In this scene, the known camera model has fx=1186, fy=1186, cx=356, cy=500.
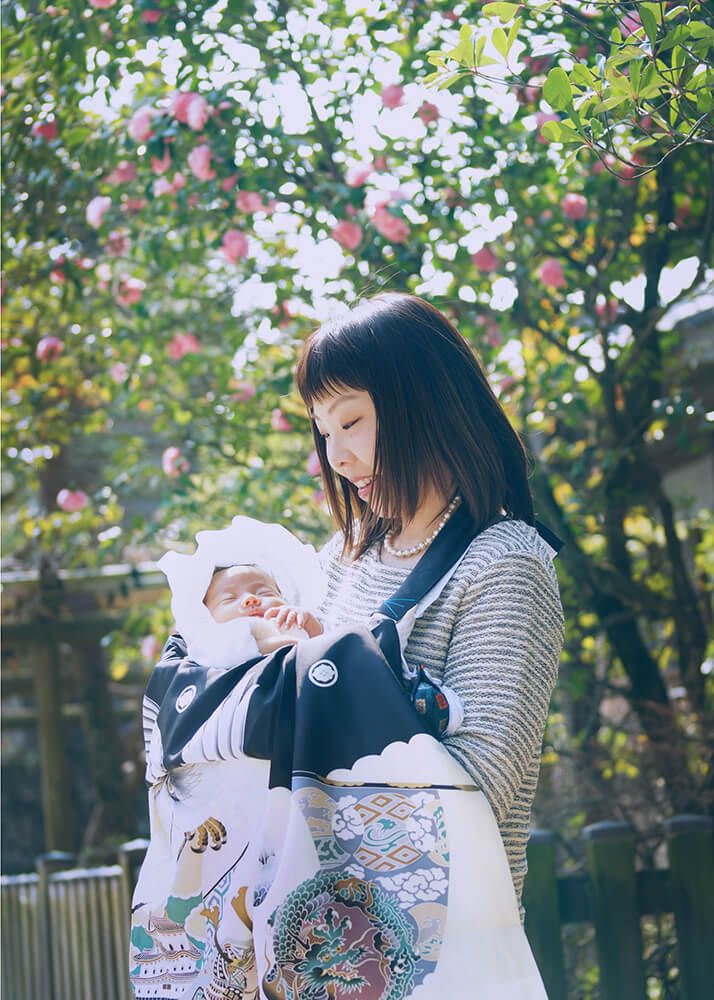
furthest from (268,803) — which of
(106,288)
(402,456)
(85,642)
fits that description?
(85,642)

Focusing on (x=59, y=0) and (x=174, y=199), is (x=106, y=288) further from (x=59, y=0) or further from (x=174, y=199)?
(x=59, y=0)

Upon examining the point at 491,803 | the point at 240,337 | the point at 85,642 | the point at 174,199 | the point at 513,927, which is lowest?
the point at 513,927

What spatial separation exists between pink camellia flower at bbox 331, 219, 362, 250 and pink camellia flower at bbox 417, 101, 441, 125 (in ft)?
1.04

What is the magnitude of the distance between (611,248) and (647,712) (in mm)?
1322

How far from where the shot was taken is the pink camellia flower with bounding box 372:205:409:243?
289 cm

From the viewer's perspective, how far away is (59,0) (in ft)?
9.27

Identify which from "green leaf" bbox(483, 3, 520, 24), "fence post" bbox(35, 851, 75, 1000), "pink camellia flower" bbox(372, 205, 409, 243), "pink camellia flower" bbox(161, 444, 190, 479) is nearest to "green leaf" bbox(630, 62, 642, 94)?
"green leaf" bbox(483, 3, 520, 24)

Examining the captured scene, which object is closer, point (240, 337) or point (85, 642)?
point (240, 337)

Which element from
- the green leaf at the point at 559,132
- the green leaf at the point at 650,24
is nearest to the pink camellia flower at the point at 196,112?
the green leaf at the point at 559,132

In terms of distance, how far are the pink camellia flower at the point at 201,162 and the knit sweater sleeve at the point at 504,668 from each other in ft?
5.72

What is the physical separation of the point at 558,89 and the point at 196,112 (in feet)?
4.78

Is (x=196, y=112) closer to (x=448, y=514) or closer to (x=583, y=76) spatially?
(x=583, y=76)

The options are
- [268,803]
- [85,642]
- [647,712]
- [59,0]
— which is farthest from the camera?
[85,642]

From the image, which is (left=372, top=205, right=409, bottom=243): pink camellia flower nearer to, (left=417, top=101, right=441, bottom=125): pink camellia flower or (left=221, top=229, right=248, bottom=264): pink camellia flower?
(left=417, top=101, right=441, bottom=125): pink camellia flower
